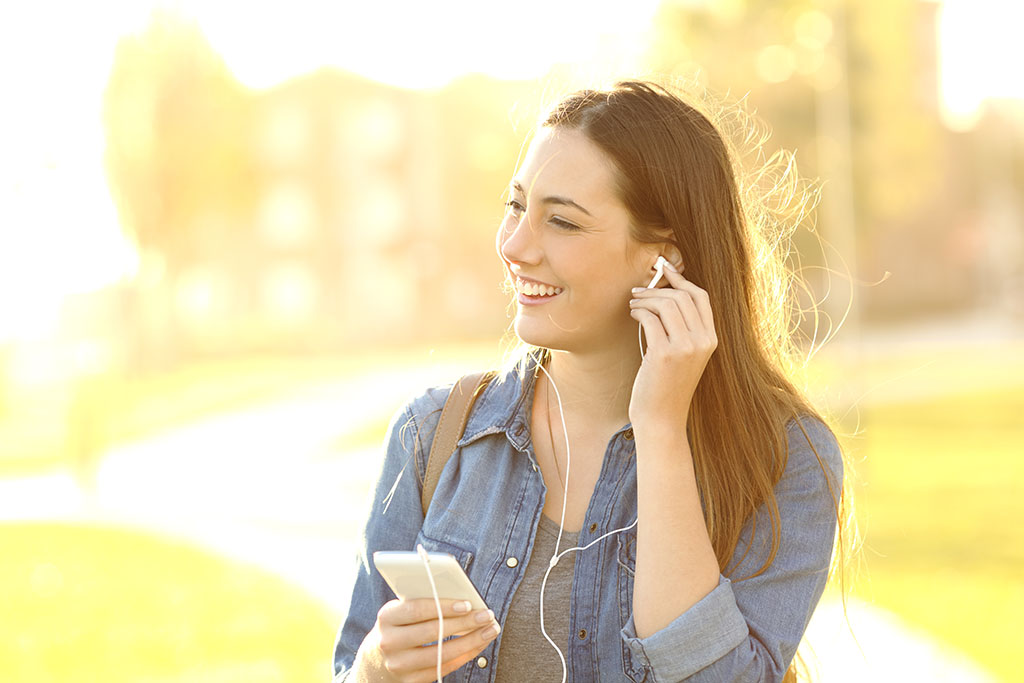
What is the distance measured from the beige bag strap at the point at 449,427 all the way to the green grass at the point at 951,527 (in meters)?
1.03

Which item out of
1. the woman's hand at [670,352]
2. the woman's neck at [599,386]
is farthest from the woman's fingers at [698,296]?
the woman's neck at [599,386]

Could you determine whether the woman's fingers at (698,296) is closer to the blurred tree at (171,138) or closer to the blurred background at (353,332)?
the blurred background at (353,332)

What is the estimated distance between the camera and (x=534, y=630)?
8.82 feet

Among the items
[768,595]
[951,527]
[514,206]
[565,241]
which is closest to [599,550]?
Result: [768,595]

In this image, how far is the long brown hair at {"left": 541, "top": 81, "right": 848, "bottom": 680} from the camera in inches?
107

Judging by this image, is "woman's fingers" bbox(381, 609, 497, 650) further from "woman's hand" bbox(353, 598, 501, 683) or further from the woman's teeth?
the woman's teeth

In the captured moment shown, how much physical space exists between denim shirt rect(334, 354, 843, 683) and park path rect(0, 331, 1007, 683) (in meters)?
0.50

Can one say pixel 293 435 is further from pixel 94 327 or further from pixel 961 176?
pixel 961 176

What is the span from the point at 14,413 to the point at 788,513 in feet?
80.8

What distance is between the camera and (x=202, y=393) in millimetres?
30203

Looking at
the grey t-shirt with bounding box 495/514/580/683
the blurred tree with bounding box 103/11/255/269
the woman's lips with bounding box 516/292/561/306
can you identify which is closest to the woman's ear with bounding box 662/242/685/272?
the woman's lips with bounding box 516/292/561/306

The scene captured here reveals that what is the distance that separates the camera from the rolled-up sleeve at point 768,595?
2512 millimetres

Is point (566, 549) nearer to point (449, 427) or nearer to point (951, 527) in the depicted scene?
point (449, 427)

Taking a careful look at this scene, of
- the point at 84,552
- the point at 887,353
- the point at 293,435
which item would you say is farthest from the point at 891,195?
the point at 84,552
